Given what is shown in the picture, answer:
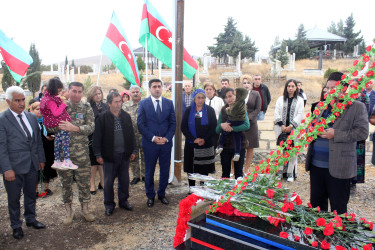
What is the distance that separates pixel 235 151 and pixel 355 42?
167ft

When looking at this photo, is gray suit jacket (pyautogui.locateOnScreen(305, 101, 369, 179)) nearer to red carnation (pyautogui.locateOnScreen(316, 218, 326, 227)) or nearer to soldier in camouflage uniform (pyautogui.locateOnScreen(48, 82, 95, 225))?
red carnation (pyautogui.locateOnScreen(316, 218, 326, 227))

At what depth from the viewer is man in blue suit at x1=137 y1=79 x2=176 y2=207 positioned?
14.8 feet

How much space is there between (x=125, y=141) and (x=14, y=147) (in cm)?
144

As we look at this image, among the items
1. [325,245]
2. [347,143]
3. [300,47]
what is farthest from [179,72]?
[300,47]

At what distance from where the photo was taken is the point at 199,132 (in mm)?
4668

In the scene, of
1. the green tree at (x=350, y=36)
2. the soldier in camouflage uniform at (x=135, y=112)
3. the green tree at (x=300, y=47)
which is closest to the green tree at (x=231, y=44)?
the green tree at (x=300, y=47)

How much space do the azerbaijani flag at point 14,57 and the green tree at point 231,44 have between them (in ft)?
105

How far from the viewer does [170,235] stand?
373 cm

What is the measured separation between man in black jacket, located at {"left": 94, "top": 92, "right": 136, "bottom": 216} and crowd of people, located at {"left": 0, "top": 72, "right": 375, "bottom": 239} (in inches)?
0.6

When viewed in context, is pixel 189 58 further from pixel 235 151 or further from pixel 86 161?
pixel 86 161

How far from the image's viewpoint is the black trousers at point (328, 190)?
2.96 meters

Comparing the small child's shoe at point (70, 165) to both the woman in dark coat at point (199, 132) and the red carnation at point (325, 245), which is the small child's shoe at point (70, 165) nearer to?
the woman in dark coat at point (199, 132)

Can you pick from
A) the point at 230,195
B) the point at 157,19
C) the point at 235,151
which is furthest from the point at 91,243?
the point at 157,19

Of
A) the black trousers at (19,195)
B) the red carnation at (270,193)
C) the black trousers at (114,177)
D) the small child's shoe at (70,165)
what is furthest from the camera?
the black trousers at (114,177)
